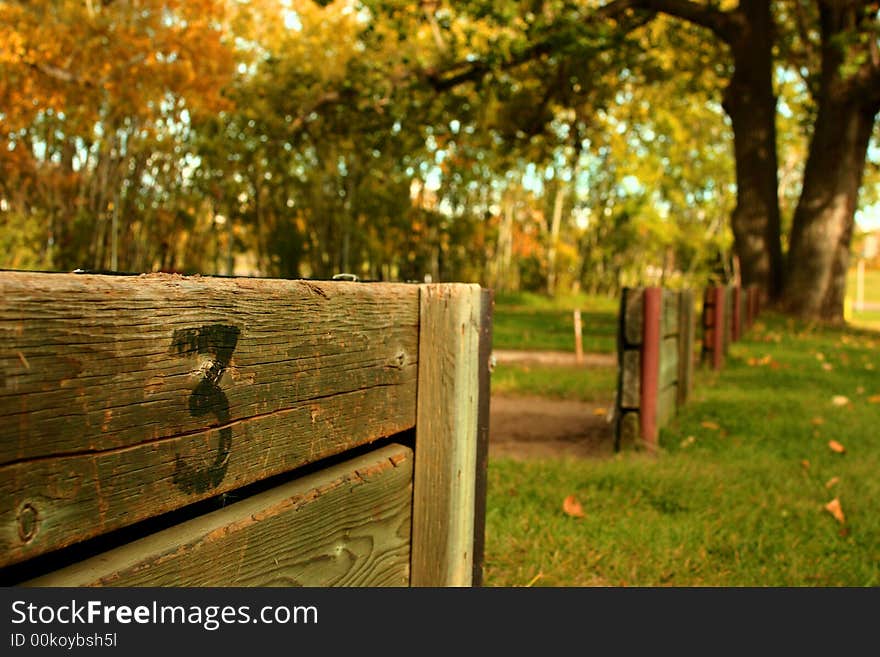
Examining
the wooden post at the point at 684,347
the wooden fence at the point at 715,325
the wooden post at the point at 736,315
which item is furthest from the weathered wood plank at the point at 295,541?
the wooden post at the point at 736,315

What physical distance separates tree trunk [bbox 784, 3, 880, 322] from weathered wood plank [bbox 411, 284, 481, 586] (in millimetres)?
15213

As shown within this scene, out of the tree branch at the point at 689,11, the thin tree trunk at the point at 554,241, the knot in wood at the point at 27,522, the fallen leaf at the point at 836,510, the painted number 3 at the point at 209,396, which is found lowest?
the fallen leaf at the point at 836,510

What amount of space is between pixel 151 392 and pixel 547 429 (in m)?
5.04

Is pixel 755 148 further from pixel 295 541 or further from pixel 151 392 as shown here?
pixel 151 392

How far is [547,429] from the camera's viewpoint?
5.93m

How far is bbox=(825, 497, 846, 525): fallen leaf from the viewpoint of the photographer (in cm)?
379

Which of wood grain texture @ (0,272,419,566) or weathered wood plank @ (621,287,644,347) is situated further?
weathered wood plank @ (621,287,644,347)

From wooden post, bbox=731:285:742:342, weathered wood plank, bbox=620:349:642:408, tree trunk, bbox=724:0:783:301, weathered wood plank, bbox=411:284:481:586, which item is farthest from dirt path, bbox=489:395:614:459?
tree trunk, bbox=724:0:783:301

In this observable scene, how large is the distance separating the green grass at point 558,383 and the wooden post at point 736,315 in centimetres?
341

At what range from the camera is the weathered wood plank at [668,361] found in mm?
5304

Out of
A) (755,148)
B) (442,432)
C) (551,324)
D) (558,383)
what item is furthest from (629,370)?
(755,148)

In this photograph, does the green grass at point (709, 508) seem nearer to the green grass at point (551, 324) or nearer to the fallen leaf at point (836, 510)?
the fallen leaf at point (836, 510)

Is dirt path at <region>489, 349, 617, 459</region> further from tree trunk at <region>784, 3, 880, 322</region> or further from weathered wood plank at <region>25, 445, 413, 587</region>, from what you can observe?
tree trunk at <region>784, 3, 880, 322</region>
